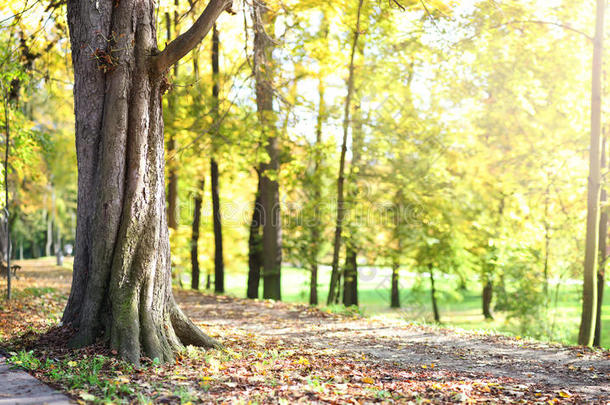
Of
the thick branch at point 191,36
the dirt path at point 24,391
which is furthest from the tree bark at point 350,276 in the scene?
the dirt path at point 24,391

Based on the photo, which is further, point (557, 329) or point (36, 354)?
point (557, 329)

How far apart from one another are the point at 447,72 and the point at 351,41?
269 centimetres

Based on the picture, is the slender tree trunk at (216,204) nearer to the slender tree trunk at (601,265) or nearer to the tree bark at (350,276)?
the tree bark at (350,276)

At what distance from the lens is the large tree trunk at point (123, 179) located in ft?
17.4

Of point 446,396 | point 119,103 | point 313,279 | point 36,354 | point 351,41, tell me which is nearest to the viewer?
point 446,396

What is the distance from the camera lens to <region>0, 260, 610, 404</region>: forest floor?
168 inches

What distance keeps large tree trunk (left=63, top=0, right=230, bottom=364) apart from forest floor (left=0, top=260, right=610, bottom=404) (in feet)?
1.25

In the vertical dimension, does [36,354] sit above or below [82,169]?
below

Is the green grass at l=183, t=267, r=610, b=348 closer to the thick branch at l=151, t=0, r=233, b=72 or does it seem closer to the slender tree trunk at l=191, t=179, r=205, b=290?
the slender tree trunk at l=191, t=179, r=205, b=290

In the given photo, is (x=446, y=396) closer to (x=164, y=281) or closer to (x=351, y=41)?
(x=164, y=281)

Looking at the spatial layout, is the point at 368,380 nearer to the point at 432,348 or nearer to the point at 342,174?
the point at 432,348

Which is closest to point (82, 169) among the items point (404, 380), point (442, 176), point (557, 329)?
point (404, 380)

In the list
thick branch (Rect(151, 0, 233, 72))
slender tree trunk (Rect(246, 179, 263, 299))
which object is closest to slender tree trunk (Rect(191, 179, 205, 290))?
slender tree trunk (Rect(246, 179, 263, 299))

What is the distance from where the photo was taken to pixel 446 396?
14.8ft
